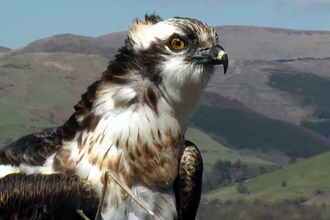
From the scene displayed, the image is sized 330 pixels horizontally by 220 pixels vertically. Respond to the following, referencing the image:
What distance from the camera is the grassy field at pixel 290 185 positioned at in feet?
158

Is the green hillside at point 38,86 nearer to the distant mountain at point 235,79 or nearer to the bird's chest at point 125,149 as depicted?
the distant mountain at point 235,79

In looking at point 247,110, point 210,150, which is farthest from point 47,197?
point 247,110

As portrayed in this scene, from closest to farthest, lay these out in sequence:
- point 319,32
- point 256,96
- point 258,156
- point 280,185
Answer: point 280,185
point 258,156
point 256,96
point 319,32

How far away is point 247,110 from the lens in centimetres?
9969

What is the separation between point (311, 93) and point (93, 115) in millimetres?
111606

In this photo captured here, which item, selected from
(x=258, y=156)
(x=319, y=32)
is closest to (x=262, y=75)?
(x=258, y=156)

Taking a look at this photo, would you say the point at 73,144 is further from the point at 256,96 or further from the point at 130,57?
the point at 256,96

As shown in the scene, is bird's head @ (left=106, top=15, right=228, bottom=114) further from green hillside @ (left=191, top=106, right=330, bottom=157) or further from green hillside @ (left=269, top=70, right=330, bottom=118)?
green hillside @ (left=269, top=70, right=330, bottom=118)

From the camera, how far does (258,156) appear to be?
296 ft

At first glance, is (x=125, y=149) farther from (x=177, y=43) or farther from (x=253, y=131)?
(x=253, y=131)

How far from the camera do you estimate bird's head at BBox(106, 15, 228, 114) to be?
296 inches

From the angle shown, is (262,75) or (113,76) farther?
(262,75)

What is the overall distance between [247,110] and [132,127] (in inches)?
3661

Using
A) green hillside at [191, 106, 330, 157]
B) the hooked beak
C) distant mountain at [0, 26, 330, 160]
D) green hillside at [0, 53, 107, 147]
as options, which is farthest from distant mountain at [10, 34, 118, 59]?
the hooked beak
